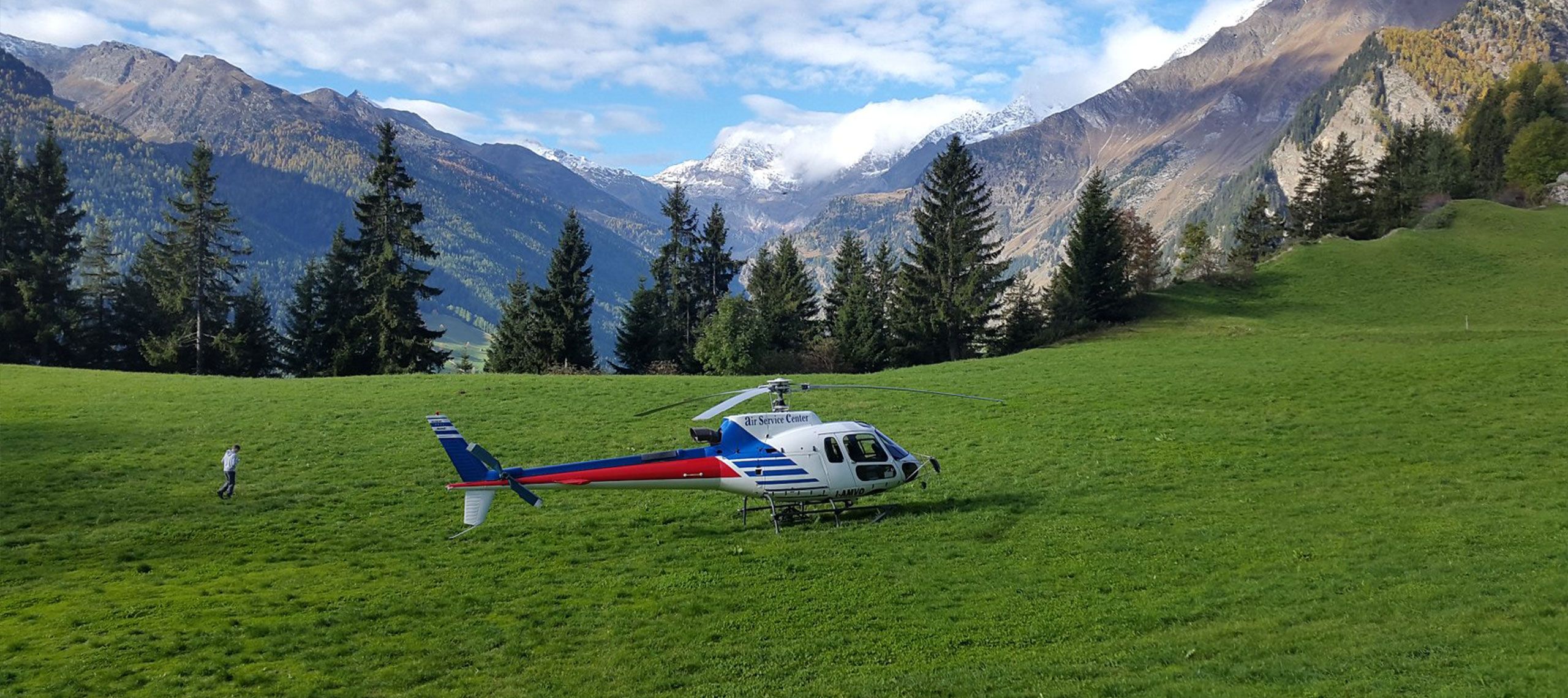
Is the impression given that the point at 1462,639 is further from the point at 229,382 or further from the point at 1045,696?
the point at 229,382

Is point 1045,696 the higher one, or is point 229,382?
point 229,382

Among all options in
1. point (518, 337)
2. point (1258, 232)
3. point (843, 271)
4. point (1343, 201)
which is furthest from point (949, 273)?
point (1258, 232)

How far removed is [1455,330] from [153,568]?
5548 centimetres

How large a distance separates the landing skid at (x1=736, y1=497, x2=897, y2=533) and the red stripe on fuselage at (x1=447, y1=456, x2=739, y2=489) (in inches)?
56.9

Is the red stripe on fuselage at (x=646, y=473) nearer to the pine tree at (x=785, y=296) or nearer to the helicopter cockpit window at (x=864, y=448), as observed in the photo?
the helicopter cockpit window at (x=864, y=448)

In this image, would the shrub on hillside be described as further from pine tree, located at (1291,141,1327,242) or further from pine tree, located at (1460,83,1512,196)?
pine tree, located at (1460,83,1512,196)

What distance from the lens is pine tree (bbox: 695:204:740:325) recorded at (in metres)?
81.1

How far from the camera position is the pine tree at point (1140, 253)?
67.8 m

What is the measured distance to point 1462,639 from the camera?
11.9 meters

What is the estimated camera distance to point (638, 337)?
6925cm

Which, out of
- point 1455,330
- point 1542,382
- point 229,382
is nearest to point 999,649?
point 1542,382

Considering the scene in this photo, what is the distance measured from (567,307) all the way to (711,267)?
21.1 meters

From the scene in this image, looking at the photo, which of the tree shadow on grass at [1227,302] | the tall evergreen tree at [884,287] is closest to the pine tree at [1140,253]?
the tree shadow on grass at [1227,302]

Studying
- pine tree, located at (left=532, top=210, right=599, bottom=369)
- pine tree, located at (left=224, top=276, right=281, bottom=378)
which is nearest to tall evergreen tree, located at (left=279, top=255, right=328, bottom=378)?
pine tree, located at (left=224, top=276, right=281, bottom=378)
